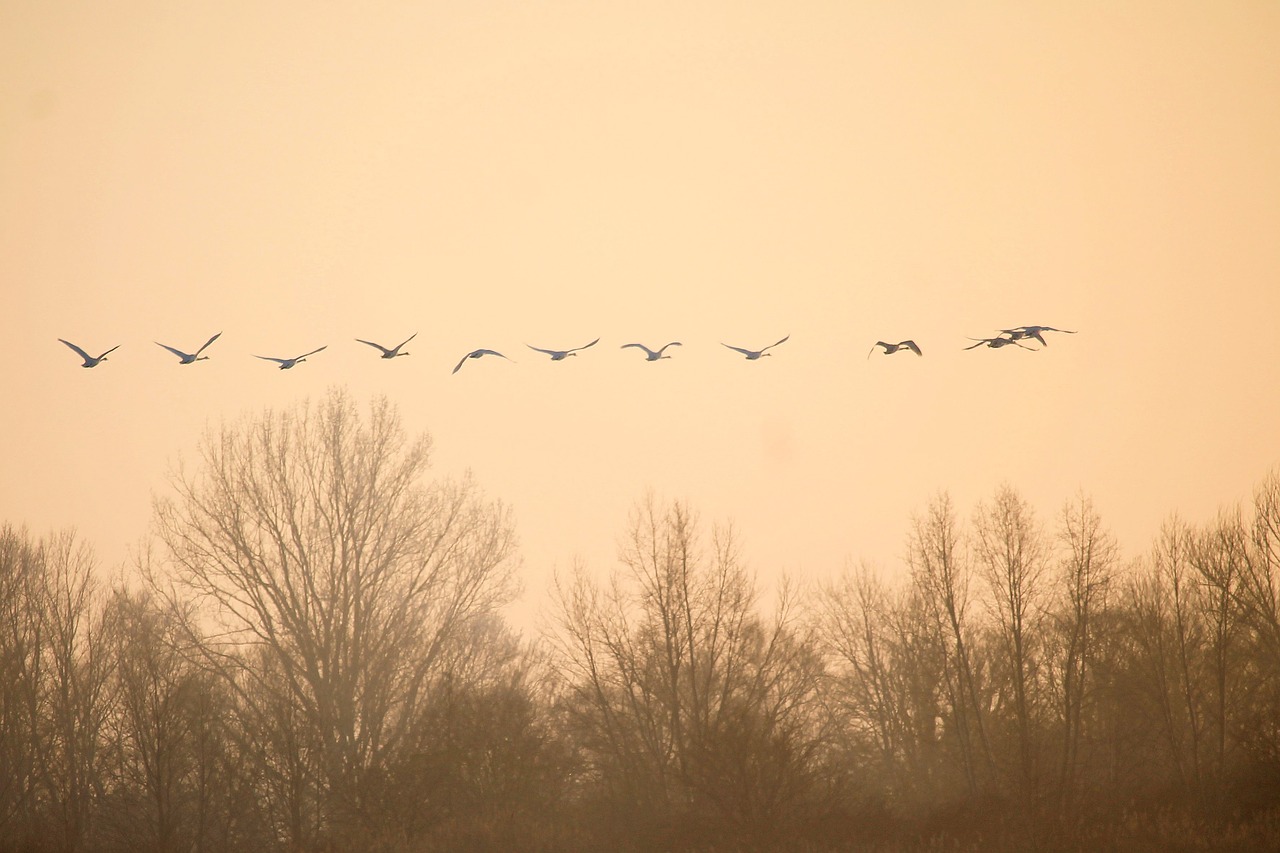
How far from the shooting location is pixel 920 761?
4662 centimetres

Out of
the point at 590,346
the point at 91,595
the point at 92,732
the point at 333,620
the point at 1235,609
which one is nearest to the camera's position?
the point at 590,346

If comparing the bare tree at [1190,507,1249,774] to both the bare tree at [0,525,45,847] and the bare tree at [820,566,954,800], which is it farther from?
the bare tree at [0,525,45,847]

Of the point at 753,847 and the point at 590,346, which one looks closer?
the point at 590,346

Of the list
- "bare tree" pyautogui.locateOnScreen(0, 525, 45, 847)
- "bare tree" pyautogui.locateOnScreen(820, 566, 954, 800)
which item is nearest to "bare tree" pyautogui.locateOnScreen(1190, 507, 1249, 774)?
"bare tree" pyautogui.locateOnScreen(820, 566, 954, 800)

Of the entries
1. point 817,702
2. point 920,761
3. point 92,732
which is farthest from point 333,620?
point 920,761

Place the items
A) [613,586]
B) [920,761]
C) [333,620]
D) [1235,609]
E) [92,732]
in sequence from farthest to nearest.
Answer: [920,761]
[92,732]
[1235,609]
[613,586]
[333,620]

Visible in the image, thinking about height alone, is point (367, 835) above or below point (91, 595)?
below

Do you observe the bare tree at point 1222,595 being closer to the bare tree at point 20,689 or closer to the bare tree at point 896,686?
the bare tree at point 896,686

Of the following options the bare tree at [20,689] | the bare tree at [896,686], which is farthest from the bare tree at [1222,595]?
the bare tree at [20,689]

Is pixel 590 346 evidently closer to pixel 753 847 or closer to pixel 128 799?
pixel 753 847

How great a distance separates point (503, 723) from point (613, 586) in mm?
7816

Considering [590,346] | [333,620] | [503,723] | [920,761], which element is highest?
[590,346]

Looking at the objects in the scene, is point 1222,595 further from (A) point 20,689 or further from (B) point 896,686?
(A) point 20,689

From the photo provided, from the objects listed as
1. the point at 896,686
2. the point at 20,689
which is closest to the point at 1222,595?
the point at 896,686
